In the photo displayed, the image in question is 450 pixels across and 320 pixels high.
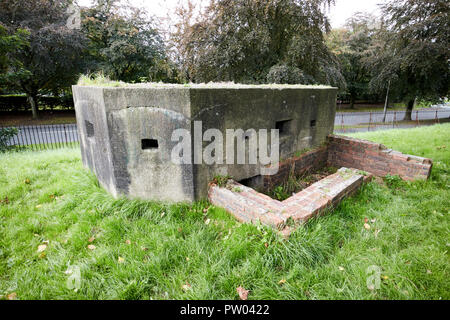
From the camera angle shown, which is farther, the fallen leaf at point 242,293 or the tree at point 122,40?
the tree at point 122,40

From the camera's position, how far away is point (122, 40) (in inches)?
635

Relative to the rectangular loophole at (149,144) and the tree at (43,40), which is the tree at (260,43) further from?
the tree at (43,40)

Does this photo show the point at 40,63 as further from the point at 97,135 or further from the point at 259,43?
the point at 97,135

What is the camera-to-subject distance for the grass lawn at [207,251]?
2316mm

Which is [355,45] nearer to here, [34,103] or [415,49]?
[415,49]

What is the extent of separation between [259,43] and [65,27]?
13049 mm

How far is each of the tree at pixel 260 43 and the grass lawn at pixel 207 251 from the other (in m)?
7.90

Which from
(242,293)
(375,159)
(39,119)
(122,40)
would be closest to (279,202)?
(242,293)

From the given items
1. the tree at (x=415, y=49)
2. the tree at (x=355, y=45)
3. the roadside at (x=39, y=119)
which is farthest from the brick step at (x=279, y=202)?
the tree at (x=355, y=45)

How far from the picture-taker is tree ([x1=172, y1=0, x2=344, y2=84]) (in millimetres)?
9859

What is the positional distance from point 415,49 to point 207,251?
61.0 ft

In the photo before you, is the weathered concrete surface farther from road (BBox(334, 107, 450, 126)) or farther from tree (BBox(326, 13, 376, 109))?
tree (BBox(326, 13, 376, 109))
